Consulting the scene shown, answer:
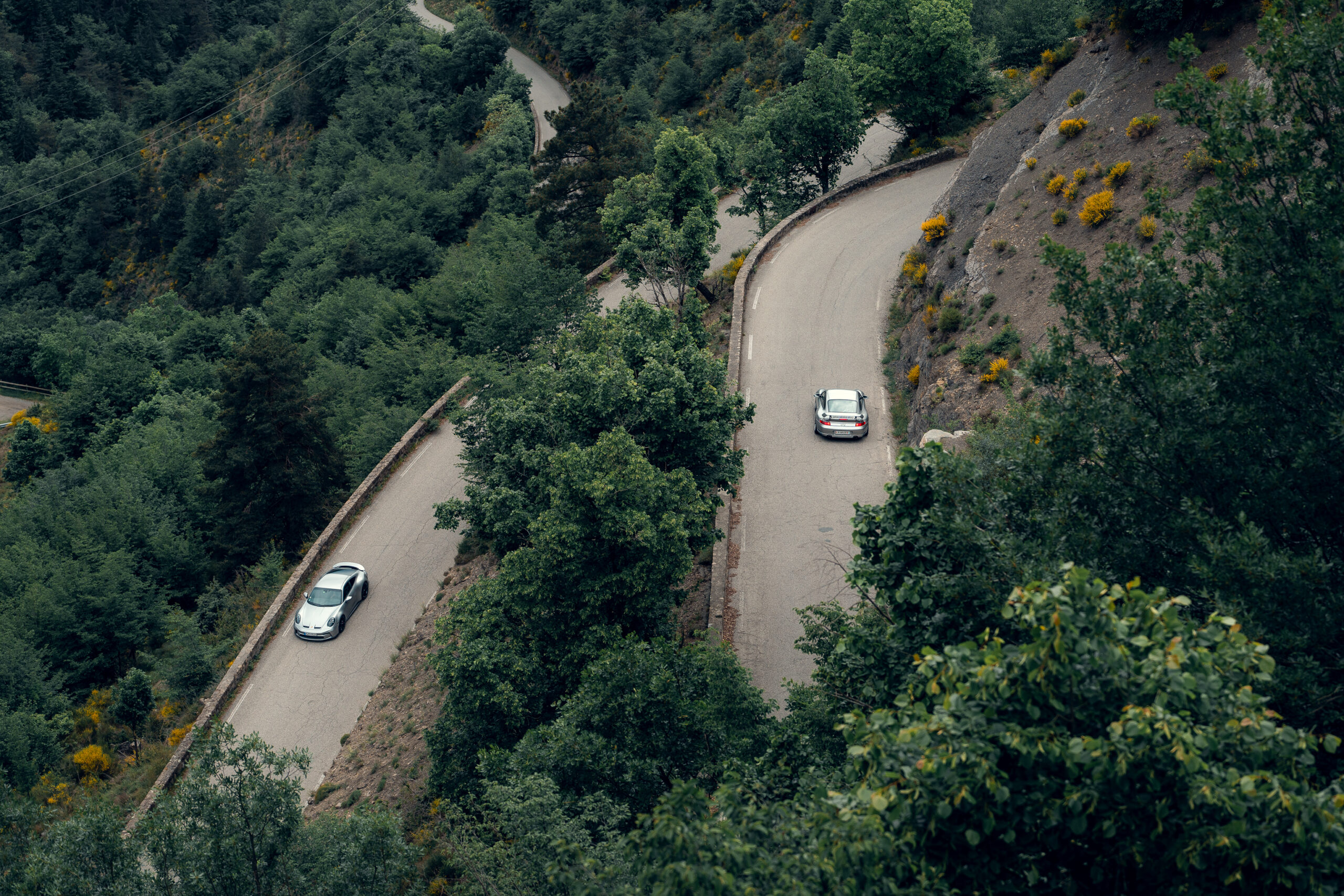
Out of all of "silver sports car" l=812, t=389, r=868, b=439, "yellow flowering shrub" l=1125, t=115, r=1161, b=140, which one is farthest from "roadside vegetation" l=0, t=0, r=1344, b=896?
"silver sports car" l=812, t=389, r=868, b=439

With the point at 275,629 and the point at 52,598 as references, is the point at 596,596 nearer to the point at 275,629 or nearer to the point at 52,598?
the point at 275,629

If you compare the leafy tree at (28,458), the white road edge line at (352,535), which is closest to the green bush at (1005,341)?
the white road edge line at (352,535)

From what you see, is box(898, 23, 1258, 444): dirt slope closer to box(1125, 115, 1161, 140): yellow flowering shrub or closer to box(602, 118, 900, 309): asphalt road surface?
box(1125, 115, 1161, 140): yellow flowering shrub

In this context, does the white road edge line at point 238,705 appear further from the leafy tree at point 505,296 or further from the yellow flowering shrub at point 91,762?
the leafy tree at point 505,296

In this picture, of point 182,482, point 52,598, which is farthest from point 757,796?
point 182,482

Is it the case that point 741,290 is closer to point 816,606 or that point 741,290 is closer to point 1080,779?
point 816,606
